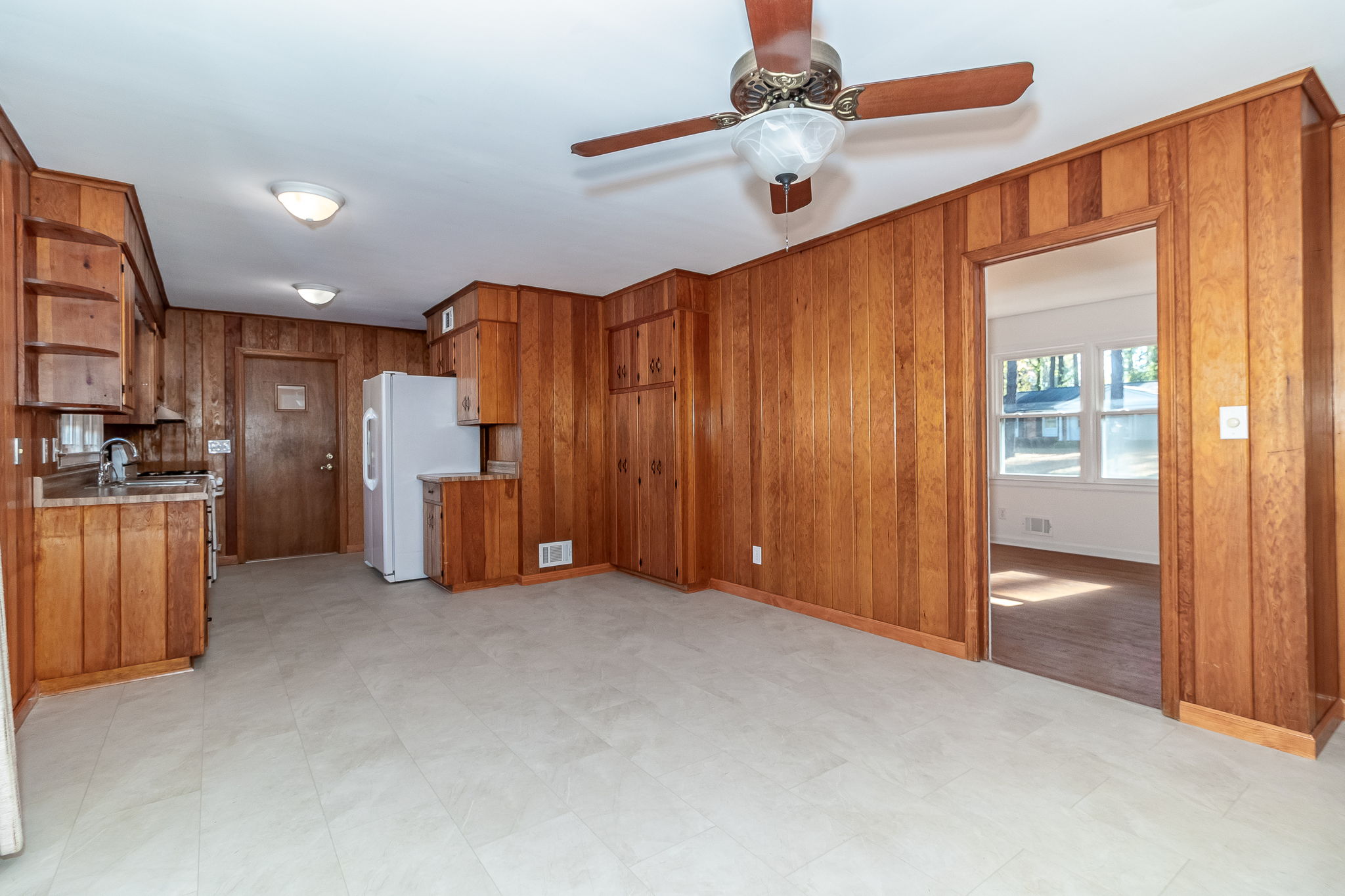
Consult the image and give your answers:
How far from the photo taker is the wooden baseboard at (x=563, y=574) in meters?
5.23

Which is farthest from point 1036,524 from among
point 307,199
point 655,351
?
point 307,199

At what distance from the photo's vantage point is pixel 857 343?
12.7 ft

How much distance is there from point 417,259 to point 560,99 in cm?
246

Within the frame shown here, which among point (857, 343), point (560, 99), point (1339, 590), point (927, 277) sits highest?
point (560, 99)

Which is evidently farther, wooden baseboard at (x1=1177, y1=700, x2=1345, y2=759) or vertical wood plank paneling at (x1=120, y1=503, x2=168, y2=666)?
vertical wood plank paneling at (x1=120, y1=503, x2=168, y2=666)

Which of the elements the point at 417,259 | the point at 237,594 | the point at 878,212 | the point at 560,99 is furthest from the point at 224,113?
the point at 237,594

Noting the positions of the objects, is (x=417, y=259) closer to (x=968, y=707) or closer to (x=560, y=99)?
(x=560, y=99)

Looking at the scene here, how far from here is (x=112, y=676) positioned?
3084 millimetres

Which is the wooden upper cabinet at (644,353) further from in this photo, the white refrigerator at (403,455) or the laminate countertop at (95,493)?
the laminate countertop at (95,493)

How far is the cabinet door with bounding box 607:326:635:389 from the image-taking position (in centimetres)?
536

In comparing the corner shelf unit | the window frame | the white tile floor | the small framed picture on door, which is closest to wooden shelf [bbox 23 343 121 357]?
the corner shelf unit

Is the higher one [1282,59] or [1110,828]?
[1282,59]

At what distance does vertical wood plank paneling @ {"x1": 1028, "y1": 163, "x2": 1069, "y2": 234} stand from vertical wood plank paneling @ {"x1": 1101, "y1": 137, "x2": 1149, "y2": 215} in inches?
6.0

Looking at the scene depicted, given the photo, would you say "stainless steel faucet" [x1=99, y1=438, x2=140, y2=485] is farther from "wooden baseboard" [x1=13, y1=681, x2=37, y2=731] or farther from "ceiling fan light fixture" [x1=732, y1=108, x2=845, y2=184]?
"ceiling fan light fixture" [x1=732, y1=108, x2=845, y2=184]
